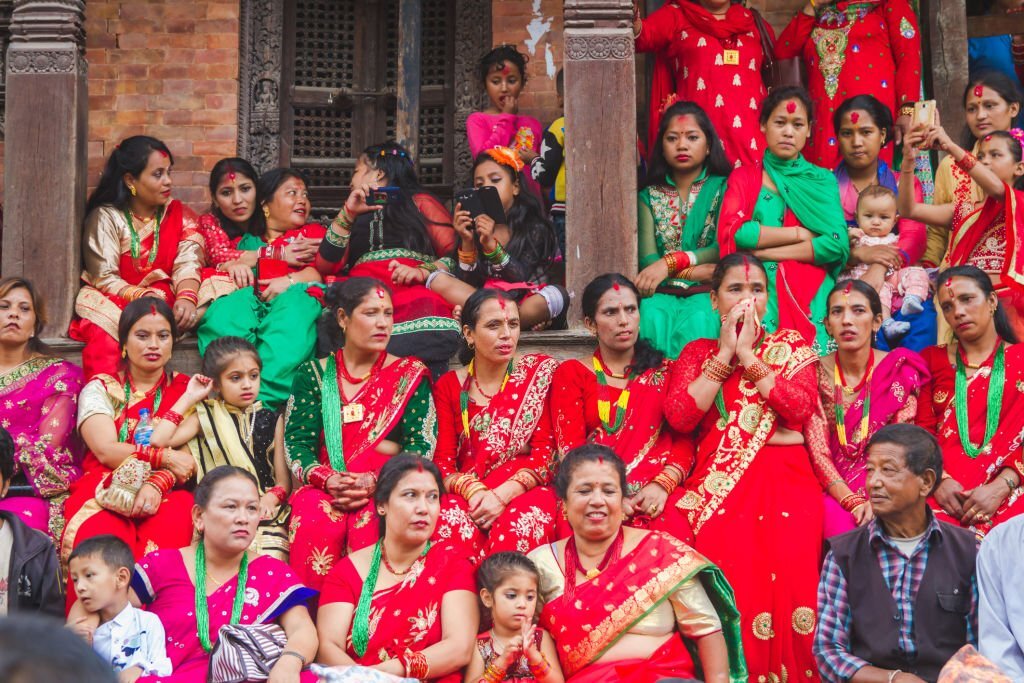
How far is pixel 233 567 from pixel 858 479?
2471 millimetres

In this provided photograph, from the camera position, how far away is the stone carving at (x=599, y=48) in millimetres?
6812

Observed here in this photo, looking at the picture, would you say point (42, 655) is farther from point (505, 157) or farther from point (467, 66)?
point (467, 66)

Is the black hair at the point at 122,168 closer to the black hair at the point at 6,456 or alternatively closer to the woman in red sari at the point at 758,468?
the black hair at the point at 6,456

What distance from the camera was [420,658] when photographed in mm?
4828

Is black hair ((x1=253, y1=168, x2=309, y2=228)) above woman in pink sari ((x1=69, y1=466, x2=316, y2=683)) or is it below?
above

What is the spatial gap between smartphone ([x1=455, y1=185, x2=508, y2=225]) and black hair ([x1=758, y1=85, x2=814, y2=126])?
140 centimetres

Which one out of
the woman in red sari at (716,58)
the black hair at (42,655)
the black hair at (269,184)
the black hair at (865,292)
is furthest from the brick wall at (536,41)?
the black hair at (42,655)

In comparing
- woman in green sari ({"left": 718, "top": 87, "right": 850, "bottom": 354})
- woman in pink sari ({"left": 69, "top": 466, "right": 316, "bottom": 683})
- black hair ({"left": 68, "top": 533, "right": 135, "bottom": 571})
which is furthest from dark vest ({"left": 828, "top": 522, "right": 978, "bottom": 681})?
black hair ({"left": 68, "top": 533, "right": 135, "bottom": 571})

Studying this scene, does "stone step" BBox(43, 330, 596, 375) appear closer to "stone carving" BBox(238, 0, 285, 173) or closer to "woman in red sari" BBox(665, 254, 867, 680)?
"woman in red sari" BBox(665, 254, 867, 680)

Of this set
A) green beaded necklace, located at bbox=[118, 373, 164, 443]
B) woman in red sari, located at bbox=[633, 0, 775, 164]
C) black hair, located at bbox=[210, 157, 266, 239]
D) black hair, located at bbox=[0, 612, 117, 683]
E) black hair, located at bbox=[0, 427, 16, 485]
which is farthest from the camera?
woman in red sari, located at bbox=[633, 0, 775, 164]

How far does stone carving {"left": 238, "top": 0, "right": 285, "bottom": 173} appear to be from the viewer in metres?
8.88

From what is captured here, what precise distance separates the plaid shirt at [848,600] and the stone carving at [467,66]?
447cm

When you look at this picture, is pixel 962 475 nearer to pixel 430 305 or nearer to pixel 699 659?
pixel 699 659

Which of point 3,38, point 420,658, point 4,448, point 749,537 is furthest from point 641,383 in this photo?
point 3,38
